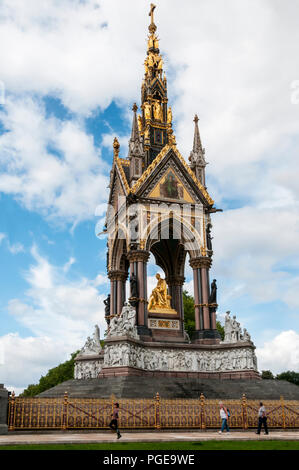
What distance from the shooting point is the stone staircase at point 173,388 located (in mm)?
19094

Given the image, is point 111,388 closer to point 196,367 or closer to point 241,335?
point 196,367

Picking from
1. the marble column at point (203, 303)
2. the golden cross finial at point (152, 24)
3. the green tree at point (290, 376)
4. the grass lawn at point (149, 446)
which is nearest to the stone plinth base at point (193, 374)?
the marble column at point (203, 303)

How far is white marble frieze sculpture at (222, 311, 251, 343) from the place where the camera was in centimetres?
2562

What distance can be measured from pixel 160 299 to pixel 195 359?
14.9ft

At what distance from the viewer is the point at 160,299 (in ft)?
93.0

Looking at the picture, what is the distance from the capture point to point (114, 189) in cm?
3111

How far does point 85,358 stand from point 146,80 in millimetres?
18887

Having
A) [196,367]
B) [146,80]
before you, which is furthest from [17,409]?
[146,80]

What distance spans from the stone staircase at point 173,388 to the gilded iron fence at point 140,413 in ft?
9.28

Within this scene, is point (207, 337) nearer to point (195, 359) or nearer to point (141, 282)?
point (195, 359)

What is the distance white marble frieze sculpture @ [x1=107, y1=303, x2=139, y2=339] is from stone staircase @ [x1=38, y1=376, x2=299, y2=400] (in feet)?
8.00

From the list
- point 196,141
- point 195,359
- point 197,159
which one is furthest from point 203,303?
point 196,141

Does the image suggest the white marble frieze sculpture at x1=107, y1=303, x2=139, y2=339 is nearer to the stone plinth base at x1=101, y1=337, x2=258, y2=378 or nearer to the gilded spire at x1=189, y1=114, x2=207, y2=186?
the stone plinth base at x1=101, y1=337, x2=258, y2=378
